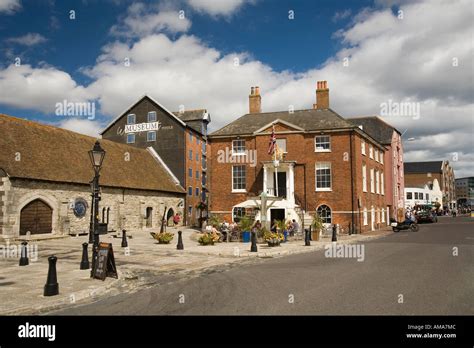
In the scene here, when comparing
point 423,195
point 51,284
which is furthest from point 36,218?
point 423,195

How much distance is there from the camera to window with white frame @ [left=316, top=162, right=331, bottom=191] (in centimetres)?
3230

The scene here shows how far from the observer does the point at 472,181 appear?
168875 millimetres

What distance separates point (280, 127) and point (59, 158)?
17.1 meters

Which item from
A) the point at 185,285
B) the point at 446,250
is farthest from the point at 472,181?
the point at 185,285

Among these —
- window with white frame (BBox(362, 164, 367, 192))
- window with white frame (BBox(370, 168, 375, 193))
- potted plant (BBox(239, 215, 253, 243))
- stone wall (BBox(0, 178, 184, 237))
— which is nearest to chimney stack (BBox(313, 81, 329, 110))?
window with white frame (BBox(362, 164, 367, 192))

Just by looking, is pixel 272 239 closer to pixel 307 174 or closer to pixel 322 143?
pixel 307 174

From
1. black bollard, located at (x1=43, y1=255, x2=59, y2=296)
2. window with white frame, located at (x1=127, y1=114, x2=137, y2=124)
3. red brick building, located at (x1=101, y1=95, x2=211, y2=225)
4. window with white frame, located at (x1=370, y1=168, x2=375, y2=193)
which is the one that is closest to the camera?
black bollard, located at (x1=43, y1=255, x2=59, y2=296)

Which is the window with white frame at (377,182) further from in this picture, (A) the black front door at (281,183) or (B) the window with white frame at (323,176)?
(A) the black front door at (281,183)

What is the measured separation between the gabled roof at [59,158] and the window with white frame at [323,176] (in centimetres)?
1482

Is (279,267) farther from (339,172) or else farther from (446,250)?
(339,172)

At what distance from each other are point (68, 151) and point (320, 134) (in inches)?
771

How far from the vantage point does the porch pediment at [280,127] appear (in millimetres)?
32781

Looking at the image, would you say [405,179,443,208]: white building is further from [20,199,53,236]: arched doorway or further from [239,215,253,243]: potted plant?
[20,199,53,236]: arched doorway

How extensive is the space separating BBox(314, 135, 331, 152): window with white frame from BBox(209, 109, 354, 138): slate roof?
0.75 metres
